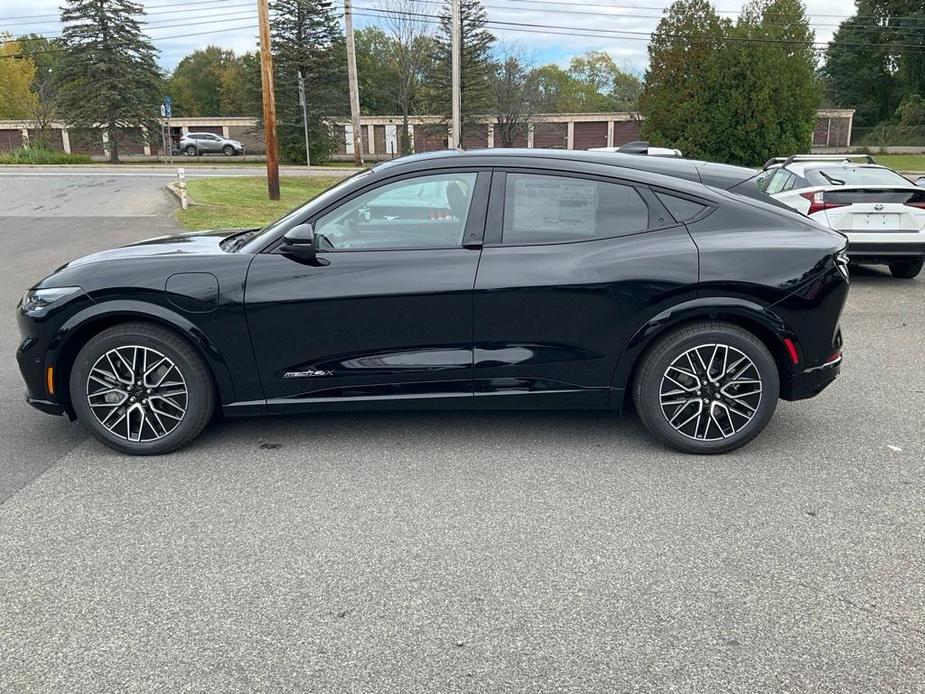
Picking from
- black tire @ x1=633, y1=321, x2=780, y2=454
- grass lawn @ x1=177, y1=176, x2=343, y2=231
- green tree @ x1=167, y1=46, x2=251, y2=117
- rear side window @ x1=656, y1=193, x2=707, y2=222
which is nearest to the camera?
black tire @ x1=633, y1=321, x2=780, y2=454

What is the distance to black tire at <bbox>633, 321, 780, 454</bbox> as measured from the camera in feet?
13.8

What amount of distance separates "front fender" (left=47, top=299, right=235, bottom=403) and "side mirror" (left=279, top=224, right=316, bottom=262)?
690mm

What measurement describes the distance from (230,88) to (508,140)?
157ft

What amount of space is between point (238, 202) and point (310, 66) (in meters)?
33.4

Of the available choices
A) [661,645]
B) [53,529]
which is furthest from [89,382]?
[661,645]

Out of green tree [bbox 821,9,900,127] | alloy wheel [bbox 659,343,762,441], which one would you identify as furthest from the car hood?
green tree [bbox 821,9,900,127]

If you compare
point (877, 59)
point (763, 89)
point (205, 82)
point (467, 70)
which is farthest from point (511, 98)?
point (205, 82)

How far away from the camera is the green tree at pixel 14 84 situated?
57781 mm

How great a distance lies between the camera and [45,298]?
4309 millimetres

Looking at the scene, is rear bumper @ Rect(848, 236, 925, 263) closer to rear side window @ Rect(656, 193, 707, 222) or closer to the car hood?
rear side window @ Rect(656, 193, 707, 222)

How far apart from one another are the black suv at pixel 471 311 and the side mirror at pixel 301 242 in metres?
0.01

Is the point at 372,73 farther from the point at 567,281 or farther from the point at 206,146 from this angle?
the point at 567,281

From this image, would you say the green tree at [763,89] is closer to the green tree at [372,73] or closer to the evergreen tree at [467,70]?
the evergreen tree at [467,70]

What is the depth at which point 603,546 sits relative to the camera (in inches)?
131
